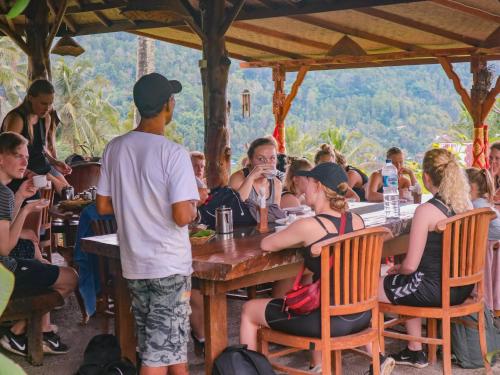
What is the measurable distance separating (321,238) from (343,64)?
996 cm

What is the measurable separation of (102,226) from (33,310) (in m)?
0.67

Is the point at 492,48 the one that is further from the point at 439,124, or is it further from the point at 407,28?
the point at 439,124

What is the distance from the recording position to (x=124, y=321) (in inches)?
138

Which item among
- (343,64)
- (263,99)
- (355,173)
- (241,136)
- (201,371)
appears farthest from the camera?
(263,99)

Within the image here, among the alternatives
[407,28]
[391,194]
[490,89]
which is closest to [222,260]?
[391,194]

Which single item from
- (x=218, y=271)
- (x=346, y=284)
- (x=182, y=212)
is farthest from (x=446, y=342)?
(x=182, y=212)

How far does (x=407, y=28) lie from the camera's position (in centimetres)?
969

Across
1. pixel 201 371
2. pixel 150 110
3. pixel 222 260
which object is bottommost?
pixel 201 371

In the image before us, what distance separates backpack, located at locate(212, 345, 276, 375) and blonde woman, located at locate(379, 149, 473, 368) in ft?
2.87

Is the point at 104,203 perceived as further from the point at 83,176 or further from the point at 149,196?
the point at 83,176

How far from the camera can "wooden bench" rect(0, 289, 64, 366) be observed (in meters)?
3.76

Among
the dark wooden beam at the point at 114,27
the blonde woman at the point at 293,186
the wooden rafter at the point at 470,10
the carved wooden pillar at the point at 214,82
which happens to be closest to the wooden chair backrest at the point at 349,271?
the blonde woman at the point at 293,186

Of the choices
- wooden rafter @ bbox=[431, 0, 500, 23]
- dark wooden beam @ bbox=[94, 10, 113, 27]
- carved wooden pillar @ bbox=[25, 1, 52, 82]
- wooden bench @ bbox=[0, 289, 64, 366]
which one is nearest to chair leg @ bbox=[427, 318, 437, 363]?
wooden bench @ bbox=[0, 289, 64, 366]

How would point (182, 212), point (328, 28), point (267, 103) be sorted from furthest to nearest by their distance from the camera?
point (267, 103), point (328, 28), point (182, 212)
